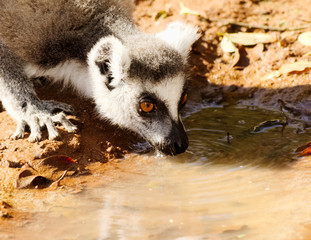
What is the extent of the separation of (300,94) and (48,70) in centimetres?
290

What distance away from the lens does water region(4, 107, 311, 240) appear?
9.83 ft

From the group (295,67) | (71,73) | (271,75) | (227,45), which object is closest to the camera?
(71,73)

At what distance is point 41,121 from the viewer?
14.7 feet

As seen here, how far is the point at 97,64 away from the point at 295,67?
8.69 ft

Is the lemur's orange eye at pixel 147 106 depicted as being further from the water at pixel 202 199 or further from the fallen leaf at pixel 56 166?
the fallen leaf at pixel 56 166

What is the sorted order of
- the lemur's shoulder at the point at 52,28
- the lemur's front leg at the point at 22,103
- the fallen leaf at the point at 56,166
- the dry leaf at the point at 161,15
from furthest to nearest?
1. the dry leaf at the point at 161,15
2. the lemur's shoulder at the point at 52,28
3. the lemur's front leg at the point at 22,103
4. the fallen leaf at the point at 56,166

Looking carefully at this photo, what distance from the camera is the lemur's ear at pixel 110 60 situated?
426 cm

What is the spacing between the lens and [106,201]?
3.53 m

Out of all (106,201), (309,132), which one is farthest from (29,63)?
(309,132)

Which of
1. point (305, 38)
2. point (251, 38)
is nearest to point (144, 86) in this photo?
point (251, 38)

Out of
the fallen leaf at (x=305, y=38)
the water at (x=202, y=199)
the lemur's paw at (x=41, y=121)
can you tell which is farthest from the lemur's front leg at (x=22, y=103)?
the fallen leaf at (x=305, y=38)

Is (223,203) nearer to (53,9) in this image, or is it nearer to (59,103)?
(59,103)

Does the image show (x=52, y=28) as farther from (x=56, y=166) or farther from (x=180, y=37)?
(x=56, y=166)

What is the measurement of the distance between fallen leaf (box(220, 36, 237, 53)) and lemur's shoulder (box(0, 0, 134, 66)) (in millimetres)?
2010
